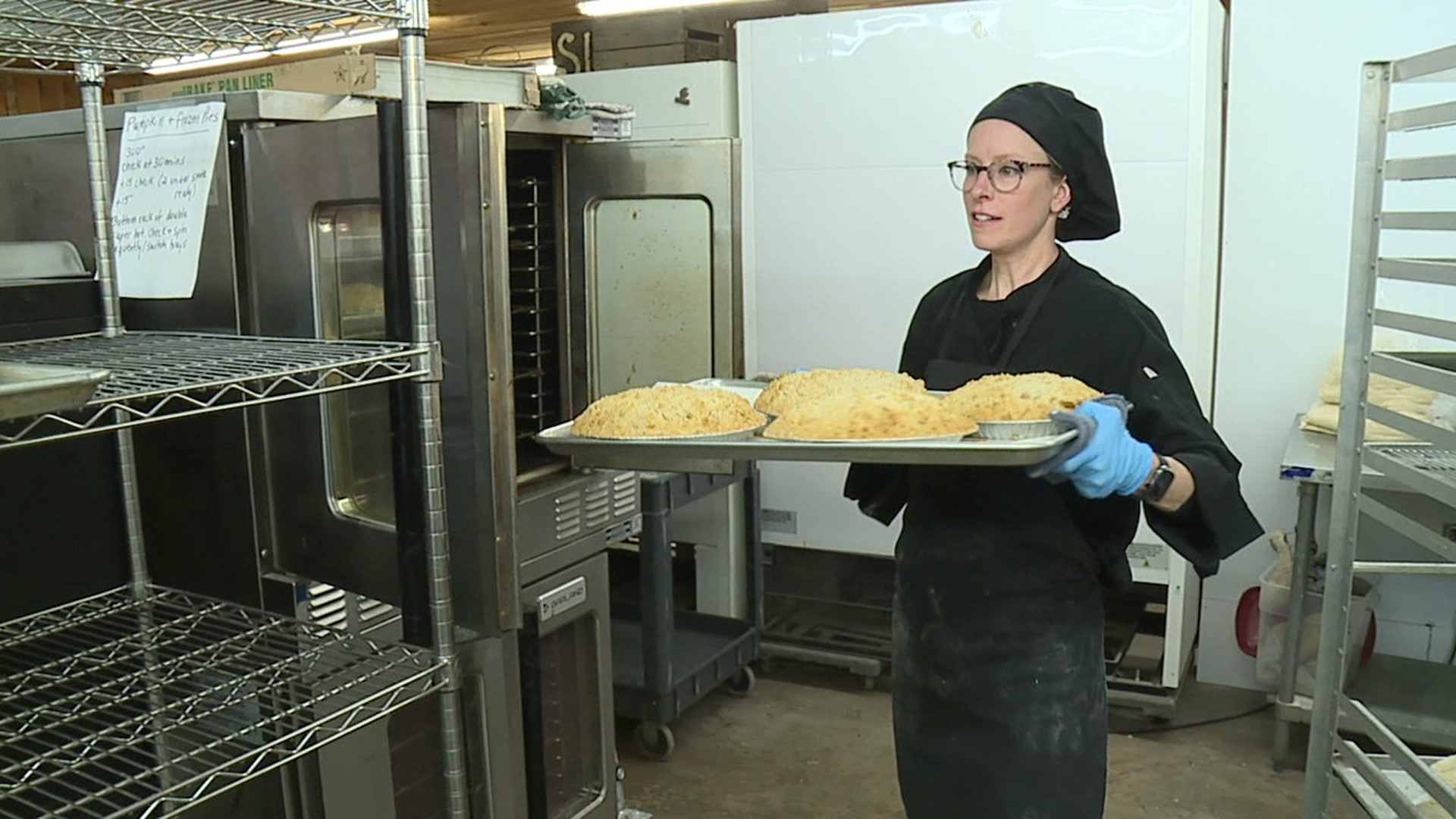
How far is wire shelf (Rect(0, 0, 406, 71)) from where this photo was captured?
1.16m

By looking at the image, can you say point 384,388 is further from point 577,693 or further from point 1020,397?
point 1020,397

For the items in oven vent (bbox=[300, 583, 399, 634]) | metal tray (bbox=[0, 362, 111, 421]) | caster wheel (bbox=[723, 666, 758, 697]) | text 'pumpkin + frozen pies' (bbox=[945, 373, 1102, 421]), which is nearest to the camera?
metal tray (bbox=[0, 362, 111, 421])

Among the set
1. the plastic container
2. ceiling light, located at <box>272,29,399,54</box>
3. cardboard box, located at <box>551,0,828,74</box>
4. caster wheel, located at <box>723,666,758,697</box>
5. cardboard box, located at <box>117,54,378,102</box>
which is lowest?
caster wheel, located at <box>723,666,758,697</box>

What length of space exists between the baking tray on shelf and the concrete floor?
1585 mm

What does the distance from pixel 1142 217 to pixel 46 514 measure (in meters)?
2.49

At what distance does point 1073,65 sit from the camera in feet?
9.29

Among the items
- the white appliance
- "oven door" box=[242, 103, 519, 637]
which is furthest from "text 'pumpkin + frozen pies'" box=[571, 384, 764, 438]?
the white appliance

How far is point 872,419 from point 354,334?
927 mm

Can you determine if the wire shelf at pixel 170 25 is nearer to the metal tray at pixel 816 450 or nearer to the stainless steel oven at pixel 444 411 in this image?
the stainless steel oven at pixel 444 411

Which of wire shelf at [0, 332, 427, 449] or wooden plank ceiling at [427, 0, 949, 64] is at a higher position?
wooden plank ceiling at [427, 0, 949, 64]

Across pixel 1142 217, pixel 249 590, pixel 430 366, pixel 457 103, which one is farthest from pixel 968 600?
pixel 1142 217

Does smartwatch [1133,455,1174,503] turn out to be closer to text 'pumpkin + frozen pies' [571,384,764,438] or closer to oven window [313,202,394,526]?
text 'pumpkin + frozen pies' [571,384,764,438]

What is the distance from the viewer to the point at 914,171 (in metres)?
3.04

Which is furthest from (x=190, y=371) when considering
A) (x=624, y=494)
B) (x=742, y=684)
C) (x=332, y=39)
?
(x=742, y=684)
